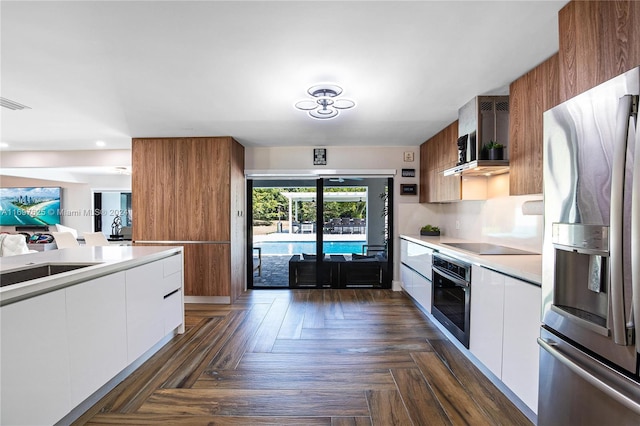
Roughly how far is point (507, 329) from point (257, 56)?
2.47 metres

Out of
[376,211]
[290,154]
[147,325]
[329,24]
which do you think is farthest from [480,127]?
[147,325]

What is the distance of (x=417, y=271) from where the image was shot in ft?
12.0

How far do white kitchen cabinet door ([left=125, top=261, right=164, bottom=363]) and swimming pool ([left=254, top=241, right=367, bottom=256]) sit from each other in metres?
2.51

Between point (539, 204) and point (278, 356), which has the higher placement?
point (539, 204)

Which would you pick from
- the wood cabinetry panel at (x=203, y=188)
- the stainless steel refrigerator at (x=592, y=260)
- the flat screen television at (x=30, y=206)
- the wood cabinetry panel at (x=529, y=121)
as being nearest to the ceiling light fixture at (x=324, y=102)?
the wood cabinetry panel at (x=529, y=121)

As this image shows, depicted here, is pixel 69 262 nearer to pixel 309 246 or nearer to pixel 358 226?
pixel 309 246

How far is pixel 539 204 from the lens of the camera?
8.09ft

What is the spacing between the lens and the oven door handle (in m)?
2.46

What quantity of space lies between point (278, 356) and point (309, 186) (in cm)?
281

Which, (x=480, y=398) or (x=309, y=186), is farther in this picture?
(x=309, y=186)

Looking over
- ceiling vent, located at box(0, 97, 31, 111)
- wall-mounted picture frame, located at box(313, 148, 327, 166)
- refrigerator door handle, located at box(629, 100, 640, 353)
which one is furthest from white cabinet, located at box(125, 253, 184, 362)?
refrigerator door handle, located at box(629, 100, 640, 353)

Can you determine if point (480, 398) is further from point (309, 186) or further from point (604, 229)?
point (309, 186)

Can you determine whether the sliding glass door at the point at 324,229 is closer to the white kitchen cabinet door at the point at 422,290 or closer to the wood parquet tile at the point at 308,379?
the white kitchen cabinet door at the point at 422,290

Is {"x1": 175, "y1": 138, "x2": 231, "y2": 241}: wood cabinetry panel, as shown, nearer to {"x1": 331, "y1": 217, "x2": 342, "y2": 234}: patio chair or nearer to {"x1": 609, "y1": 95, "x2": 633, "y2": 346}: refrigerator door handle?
{"x1": 331, "y1": 217, "x2": 342, "y2": 234}: patio chair
